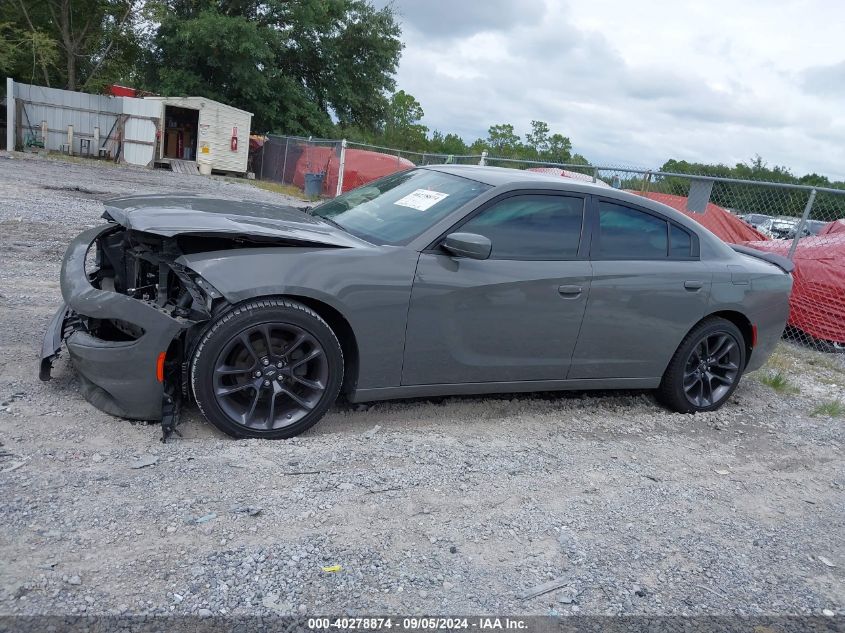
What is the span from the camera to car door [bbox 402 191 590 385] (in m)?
4.00

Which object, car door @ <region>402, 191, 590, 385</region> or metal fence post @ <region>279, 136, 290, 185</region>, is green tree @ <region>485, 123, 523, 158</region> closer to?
metal fence post @ <region>279, 136, 290, 185</region>

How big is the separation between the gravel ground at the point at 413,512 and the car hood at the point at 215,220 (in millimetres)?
1057

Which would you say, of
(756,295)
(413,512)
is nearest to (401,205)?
(413,512)

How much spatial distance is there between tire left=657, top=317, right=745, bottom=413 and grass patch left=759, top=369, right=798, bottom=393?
1.21 meters

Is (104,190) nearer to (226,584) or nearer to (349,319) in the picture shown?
(349,319)

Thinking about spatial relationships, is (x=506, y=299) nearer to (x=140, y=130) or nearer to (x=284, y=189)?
(x=284, y=189)

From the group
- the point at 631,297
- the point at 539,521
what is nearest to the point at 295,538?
the point at 539,521

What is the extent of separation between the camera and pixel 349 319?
379 centimetres

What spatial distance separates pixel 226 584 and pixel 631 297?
3.16m

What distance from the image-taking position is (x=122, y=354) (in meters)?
3.46

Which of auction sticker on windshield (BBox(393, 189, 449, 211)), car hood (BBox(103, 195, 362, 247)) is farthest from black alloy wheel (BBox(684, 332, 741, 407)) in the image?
car hood (BBox(103, 195, 362, 247))

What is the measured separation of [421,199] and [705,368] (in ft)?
8.30

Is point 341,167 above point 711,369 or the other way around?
above

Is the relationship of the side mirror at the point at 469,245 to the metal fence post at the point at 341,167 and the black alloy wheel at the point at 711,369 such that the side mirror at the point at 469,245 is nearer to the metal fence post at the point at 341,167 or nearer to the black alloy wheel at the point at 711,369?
the black alloy wheel at the point at 711,369
